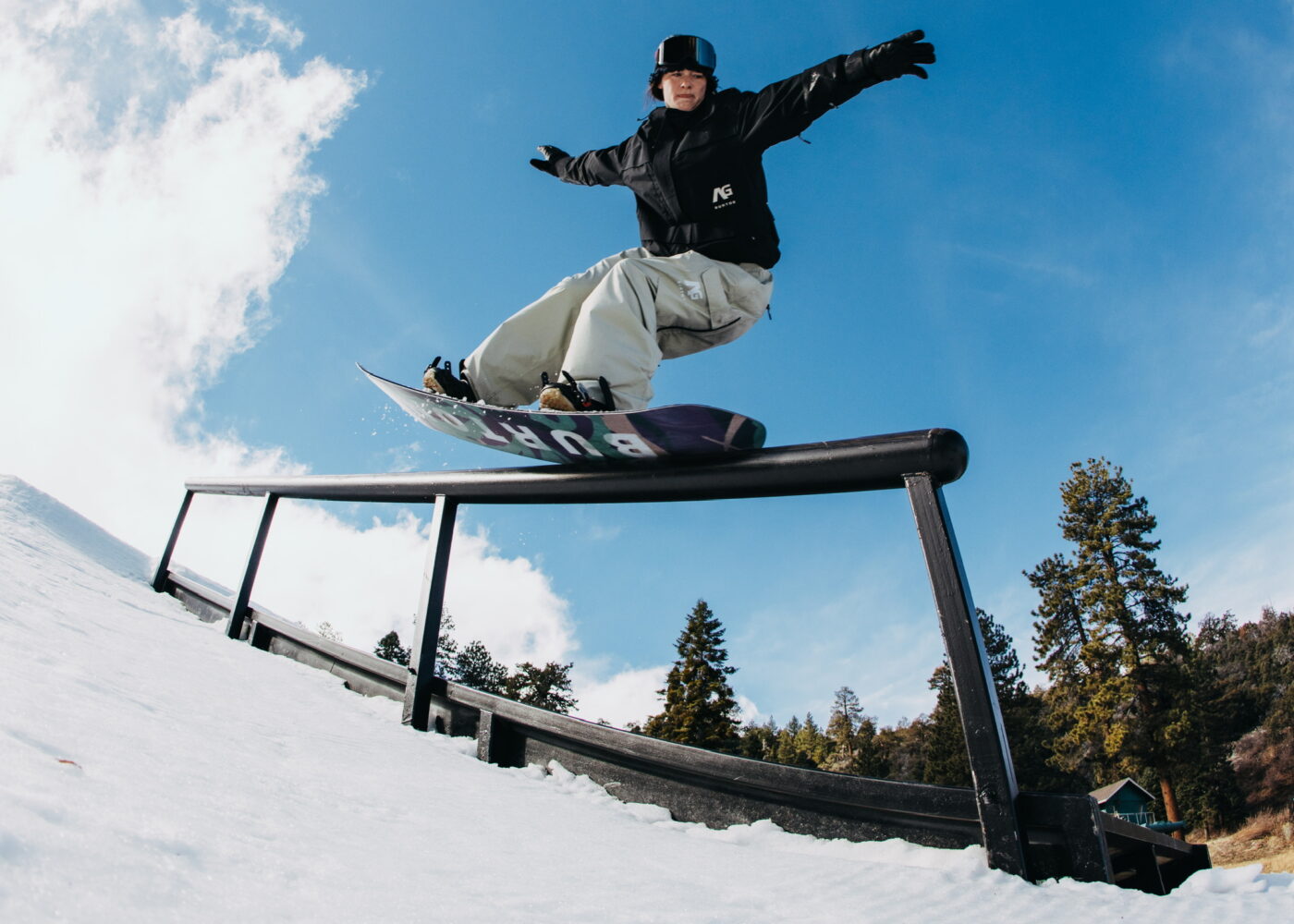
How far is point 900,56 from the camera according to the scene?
2.56 metres

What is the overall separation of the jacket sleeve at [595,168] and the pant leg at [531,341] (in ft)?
2.60

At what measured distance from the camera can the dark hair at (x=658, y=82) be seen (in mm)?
3404

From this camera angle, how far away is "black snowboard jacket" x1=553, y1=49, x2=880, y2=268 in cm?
313

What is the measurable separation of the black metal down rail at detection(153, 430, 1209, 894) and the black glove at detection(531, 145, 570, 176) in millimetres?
1977

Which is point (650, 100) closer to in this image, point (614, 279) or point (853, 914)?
point (614, 279)

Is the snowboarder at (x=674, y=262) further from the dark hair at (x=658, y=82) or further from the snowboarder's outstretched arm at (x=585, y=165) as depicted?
the snowboarder's outstretched arm at (x=585, y=165)

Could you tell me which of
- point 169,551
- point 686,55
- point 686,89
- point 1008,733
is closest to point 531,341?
point 686,89

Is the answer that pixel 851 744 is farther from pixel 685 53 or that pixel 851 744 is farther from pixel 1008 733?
pixel 685 53

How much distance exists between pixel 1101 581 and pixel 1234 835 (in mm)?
11900

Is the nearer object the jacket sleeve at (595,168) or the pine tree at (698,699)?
the jacket sleeve at (595,168)

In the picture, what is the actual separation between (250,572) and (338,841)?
3.70 meters

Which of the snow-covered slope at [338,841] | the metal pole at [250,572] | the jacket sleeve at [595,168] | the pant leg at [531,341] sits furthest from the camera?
the metal pole at [250,572]

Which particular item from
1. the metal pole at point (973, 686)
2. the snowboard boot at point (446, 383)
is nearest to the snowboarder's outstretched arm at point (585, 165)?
the snowboard boot at point (446, 383)

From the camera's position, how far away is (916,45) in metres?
2.53
